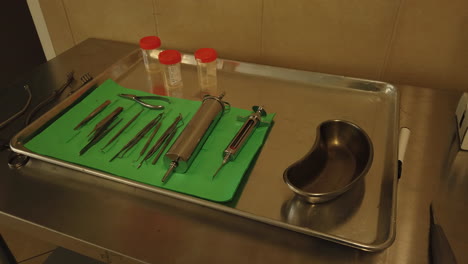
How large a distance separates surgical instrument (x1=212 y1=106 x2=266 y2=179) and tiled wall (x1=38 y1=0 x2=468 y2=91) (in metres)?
0.24

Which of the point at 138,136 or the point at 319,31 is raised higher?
the point at 319,31

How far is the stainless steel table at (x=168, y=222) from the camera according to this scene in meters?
0.49

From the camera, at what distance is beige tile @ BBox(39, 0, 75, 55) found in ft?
A: 3.30

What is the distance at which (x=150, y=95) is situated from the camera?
2.57ft

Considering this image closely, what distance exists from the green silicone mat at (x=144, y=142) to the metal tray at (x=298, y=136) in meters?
0.02

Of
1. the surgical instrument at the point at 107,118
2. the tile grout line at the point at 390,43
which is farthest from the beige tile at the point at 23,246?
the tile grout line at the point at 390,43

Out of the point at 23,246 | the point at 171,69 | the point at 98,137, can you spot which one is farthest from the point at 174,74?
the point at 23,246

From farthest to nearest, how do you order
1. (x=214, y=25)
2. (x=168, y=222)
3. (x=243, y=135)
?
(x=214, y=25) < (x=243, y=135) < (x=168, y=222)

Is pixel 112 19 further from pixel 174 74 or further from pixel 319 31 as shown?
pixel 319 31

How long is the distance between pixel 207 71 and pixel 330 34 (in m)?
0.29

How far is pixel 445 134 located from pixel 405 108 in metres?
0.09

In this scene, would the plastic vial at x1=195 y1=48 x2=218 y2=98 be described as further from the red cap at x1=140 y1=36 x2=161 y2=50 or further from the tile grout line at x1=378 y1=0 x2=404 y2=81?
the tile grout line at x1=378 y1=0 x2=404 y2=81

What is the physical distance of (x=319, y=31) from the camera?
0.81 metres

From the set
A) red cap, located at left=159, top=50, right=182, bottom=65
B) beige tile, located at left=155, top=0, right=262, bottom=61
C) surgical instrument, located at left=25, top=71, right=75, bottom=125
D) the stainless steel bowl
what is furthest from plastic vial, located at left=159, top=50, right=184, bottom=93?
the stainless steel bowl
